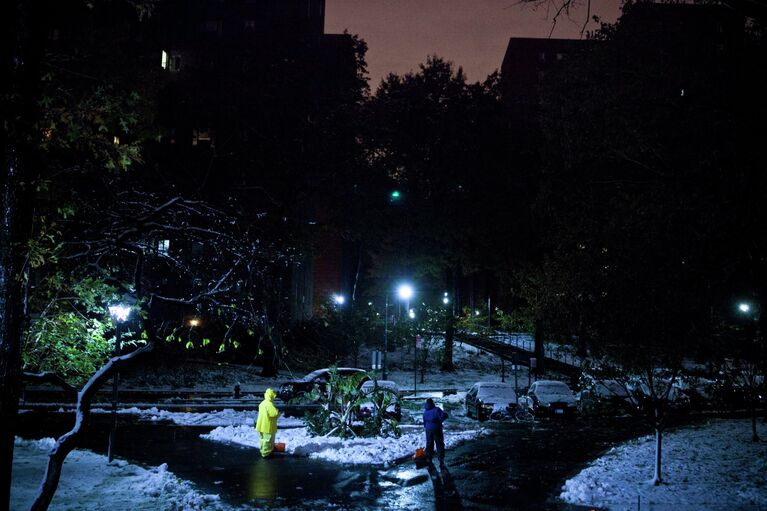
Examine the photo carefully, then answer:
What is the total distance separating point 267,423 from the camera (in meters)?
15.3

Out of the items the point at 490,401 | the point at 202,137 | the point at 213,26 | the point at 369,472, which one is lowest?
the point at 369,472

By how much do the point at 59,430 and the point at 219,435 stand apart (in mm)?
5514

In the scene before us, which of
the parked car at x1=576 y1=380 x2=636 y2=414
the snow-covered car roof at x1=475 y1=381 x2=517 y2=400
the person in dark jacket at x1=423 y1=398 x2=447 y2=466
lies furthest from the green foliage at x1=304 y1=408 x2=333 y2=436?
the parked car at x1=576 y1=380 x2=636 y2=414

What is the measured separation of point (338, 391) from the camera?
17.5 meters

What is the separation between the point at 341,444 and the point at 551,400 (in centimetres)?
1204

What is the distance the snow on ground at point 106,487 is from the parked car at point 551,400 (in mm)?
16453

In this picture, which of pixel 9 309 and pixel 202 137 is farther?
pixel 202 137

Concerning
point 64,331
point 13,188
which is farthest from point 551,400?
point 13,188

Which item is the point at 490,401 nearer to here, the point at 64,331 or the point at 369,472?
the point at 369,472

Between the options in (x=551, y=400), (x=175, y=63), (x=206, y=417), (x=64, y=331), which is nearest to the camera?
(x=64, y=331)

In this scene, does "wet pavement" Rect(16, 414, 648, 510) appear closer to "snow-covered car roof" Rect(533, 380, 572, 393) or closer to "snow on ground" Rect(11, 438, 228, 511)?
"snow on ground" Rect(11, 438, 228, 511)

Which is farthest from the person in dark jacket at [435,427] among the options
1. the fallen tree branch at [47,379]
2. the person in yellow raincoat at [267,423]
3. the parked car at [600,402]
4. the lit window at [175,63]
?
the lit window at [175,63]

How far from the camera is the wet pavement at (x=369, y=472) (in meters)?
11.5

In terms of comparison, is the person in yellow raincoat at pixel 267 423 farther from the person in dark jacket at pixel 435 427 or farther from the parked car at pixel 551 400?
the parked car at pixel 551 400
